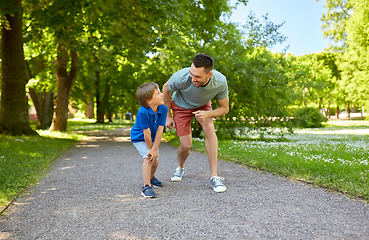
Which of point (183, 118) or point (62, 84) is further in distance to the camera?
point (62, 84)

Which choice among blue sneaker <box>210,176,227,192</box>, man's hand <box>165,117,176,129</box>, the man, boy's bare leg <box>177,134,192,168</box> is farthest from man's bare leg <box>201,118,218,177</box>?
man's hand <box>165,117,176,129</box>

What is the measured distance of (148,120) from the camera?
4145 mm

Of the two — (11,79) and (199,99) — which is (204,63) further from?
(11,79)

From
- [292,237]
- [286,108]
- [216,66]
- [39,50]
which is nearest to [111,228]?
[292,237]

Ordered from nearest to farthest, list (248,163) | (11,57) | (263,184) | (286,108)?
(263,184), (248,163), (11,57), (286,108)

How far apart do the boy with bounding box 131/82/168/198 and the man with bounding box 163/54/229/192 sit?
0.34 metres

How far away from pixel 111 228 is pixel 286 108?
35.0 ft

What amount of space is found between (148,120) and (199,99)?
830mm

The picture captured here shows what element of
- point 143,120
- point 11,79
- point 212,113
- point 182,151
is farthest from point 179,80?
point 11,79

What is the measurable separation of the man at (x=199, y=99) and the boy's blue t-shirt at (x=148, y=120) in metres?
0.31

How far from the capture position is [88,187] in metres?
4.81

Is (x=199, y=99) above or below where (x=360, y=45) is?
below

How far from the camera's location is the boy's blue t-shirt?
4.05 metres

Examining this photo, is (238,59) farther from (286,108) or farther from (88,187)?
(88,187)
